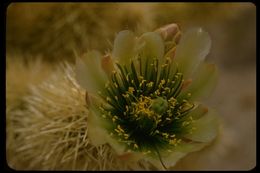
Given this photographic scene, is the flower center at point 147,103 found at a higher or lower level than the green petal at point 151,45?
lower

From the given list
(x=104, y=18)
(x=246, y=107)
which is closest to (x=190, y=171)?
(x=104, y=18)

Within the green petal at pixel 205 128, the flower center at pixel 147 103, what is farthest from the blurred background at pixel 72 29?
the green petal at pixel 205 128

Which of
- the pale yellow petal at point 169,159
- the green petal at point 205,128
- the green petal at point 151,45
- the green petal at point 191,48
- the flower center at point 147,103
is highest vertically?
the green petal at point 151,45

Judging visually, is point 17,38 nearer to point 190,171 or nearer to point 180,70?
point 190,171

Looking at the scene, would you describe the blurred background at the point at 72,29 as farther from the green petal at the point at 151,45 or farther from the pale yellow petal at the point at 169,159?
the pale yellow petal at the point at 169,159

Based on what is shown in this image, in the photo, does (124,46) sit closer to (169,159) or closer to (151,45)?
(151,45)

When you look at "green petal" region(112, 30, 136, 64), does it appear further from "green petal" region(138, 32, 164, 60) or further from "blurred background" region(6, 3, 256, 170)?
"blurred background" region(6, 3, 256, 170)

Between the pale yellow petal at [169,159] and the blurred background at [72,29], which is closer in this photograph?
the pale yellow petal at [169,159]

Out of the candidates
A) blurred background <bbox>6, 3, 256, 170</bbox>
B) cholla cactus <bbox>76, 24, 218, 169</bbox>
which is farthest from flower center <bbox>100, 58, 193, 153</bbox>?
blurred background <bbox>6, 3, 256, 170</bbox>
